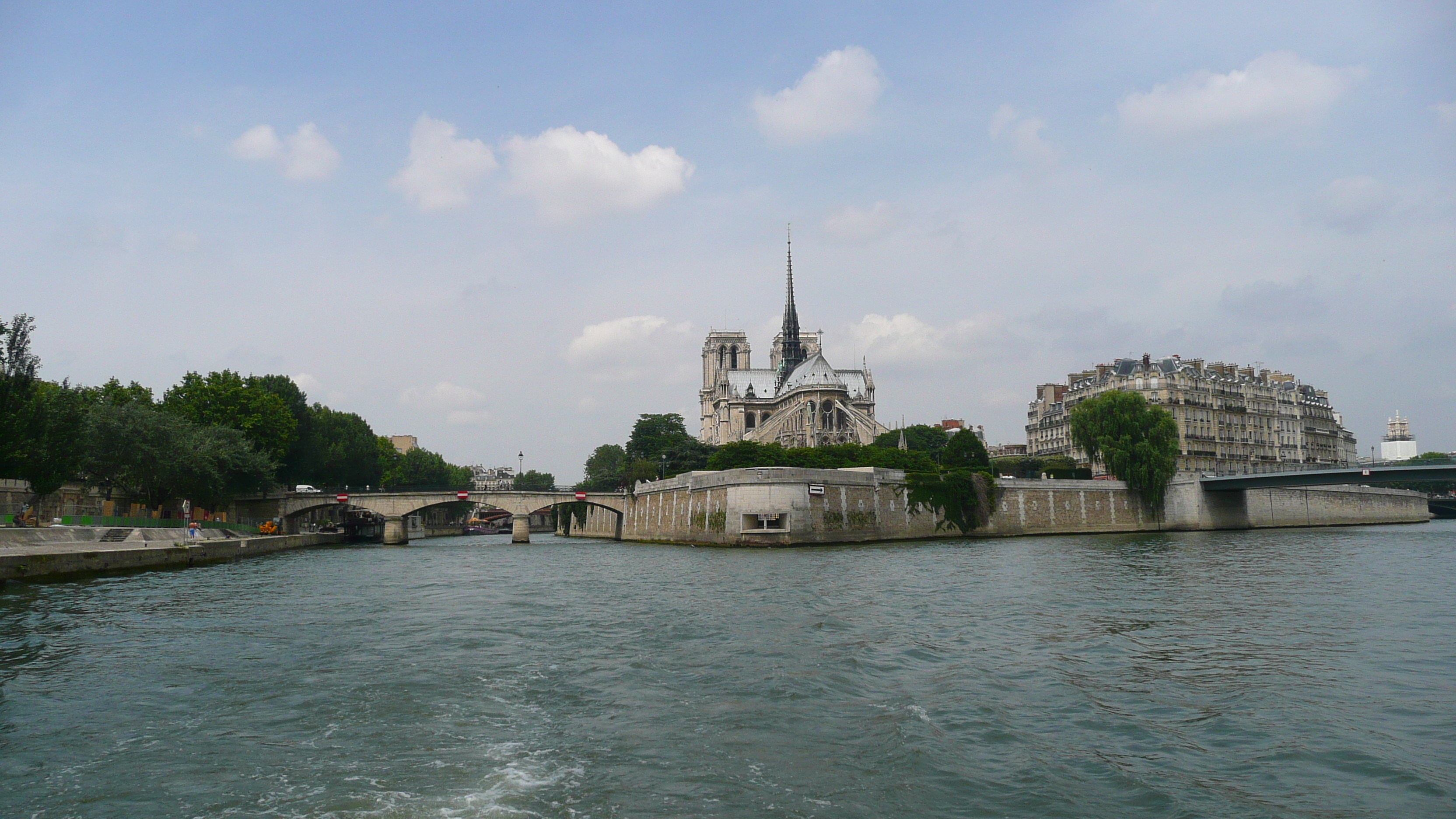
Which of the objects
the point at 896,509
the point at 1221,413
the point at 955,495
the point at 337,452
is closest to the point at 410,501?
the point at 337,452

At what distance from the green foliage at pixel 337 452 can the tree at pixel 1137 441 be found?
2255 inches

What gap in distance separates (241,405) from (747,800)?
62.0m

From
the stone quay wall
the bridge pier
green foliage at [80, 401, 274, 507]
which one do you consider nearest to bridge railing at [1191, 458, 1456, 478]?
the stone quay wall

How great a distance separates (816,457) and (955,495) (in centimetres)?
1539

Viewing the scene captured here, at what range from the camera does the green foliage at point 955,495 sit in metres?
57.3

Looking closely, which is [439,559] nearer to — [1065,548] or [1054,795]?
[1065,548]

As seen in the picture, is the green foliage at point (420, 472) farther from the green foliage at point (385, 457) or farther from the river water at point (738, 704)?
the river water at point (738, 704)

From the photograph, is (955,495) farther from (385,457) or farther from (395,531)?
(385,457)

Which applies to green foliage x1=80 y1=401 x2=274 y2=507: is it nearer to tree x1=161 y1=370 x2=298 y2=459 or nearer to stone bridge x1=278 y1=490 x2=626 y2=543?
tree x1=161 y1=370 x2=298 y2=459

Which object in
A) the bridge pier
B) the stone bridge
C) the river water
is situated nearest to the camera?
the river water

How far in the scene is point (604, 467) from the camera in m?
140

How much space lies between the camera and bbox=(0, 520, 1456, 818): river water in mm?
8117

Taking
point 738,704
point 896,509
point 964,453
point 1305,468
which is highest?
point 964,453

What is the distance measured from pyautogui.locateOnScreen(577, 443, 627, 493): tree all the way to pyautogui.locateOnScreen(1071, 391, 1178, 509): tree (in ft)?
199
